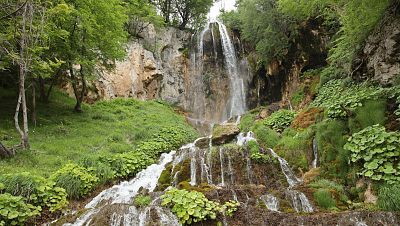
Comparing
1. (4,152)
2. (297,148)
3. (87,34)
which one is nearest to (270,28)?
(297,148)

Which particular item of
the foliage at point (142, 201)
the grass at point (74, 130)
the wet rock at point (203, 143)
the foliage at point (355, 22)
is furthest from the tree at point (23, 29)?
the foliage at point (355, 22)

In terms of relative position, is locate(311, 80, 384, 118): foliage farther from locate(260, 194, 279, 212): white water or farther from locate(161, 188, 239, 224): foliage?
locate(161, 188, 239, 224): foliage

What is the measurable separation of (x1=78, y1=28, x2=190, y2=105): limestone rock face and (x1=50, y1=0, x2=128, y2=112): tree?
4.66 meters

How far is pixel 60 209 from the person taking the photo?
23.6ft

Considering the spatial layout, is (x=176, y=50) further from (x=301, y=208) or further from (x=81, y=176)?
(x=301, y=208)

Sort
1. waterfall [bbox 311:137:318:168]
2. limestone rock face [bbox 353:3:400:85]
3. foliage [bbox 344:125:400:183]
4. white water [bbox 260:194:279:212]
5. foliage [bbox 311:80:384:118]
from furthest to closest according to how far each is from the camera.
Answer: waterfall [bbox 311:137:318:168] → limestone rock face [bbox 353:3:400:85] → foliage [bbox 311:80:384:118] → white water [bbox 260:194:279:212] → foliage [bbox 344:125:400:183]

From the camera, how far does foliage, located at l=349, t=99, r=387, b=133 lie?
27.3 feet

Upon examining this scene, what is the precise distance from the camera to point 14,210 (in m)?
6.34

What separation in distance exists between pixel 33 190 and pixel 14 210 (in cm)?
85

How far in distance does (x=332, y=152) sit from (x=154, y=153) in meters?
6.31

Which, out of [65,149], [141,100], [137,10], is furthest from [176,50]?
[65,149]

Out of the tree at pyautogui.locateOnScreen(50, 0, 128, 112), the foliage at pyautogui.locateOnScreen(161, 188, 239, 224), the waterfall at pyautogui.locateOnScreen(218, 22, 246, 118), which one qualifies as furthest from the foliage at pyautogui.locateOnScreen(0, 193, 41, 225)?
the waterfall at pyautogui.locateOnScreen(218, 22, 246, 118)

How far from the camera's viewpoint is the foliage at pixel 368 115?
328 inches

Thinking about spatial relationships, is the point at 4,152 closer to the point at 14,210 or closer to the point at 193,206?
the point at 14,210
